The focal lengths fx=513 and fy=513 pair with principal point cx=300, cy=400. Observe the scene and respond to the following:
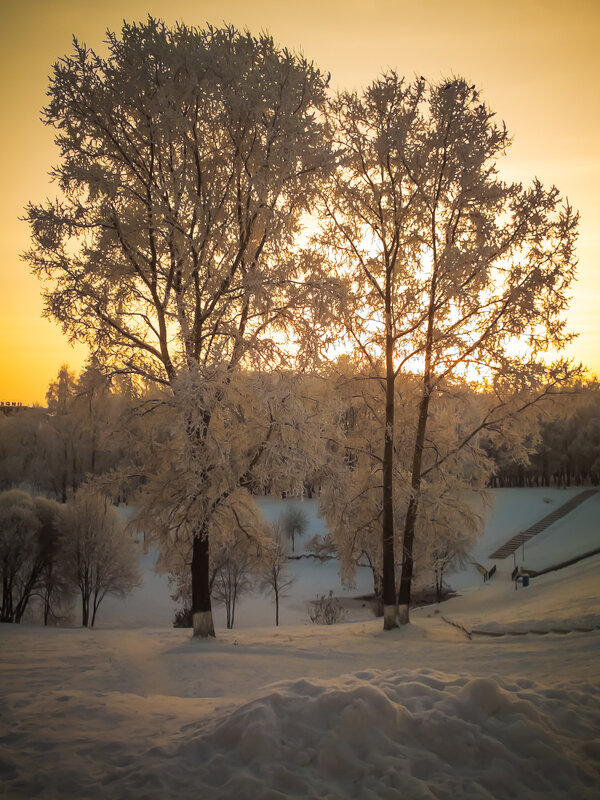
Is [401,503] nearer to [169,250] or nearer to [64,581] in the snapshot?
[169,250]

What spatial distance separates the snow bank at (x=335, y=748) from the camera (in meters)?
3.63

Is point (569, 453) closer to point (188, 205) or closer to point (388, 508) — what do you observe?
point (388, 508)

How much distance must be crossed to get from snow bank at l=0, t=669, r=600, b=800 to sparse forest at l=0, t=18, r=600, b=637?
4.67 m

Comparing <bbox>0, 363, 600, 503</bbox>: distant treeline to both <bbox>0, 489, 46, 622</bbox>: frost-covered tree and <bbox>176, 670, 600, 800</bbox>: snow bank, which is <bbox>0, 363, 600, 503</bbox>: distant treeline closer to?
<bbox>0, 489, 46, 622</bbox>: frost-covered tree

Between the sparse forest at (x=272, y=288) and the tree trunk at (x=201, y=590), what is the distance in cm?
4

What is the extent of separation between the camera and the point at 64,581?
2748cm

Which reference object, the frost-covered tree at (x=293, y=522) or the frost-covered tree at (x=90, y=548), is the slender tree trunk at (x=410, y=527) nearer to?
the frost-covered tree at (x=90, y=548)

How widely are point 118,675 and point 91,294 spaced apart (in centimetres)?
657

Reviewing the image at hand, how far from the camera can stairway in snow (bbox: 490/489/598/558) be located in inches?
1497

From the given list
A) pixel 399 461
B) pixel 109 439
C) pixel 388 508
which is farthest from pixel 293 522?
pixel 109 439

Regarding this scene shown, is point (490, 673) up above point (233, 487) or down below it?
below

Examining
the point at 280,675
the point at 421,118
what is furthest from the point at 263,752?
the point at 421,118

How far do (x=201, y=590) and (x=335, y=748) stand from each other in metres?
7.04

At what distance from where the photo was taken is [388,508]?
11.9 m
